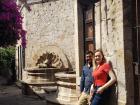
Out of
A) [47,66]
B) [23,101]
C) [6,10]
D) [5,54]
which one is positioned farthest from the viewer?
[5,54]

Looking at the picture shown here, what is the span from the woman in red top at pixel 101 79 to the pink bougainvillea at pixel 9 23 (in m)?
6.00

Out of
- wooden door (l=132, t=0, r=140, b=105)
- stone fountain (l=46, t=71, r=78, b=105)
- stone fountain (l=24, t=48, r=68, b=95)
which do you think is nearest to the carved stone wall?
stone fountain (l=24, t=48, r=68, b=95)

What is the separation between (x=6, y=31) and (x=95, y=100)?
20.7 feet

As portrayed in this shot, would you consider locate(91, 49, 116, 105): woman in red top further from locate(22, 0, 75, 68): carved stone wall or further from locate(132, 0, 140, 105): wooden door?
locate(22, 0, 75, 68): carved stone wall

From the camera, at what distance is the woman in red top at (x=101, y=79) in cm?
768

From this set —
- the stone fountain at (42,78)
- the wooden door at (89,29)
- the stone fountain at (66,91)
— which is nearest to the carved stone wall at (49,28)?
the stone fountain at (42,78)

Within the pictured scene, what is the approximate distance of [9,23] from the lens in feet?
44.4

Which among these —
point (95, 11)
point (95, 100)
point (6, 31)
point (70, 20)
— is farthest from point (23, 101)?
point (95, 100)

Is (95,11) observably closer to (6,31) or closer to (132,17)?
(132,17)

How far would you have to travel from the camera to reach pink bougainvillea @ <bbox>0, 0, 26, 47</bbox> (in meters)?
13.3

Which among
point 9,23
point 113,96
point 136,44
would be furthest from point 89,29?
point 9,23

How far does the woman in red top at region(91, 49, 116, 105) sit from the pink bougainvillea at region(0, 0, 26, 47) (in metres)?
6.00

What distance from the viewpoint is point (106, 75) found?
7750mm

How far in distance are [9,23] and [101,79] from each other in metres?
6.42
